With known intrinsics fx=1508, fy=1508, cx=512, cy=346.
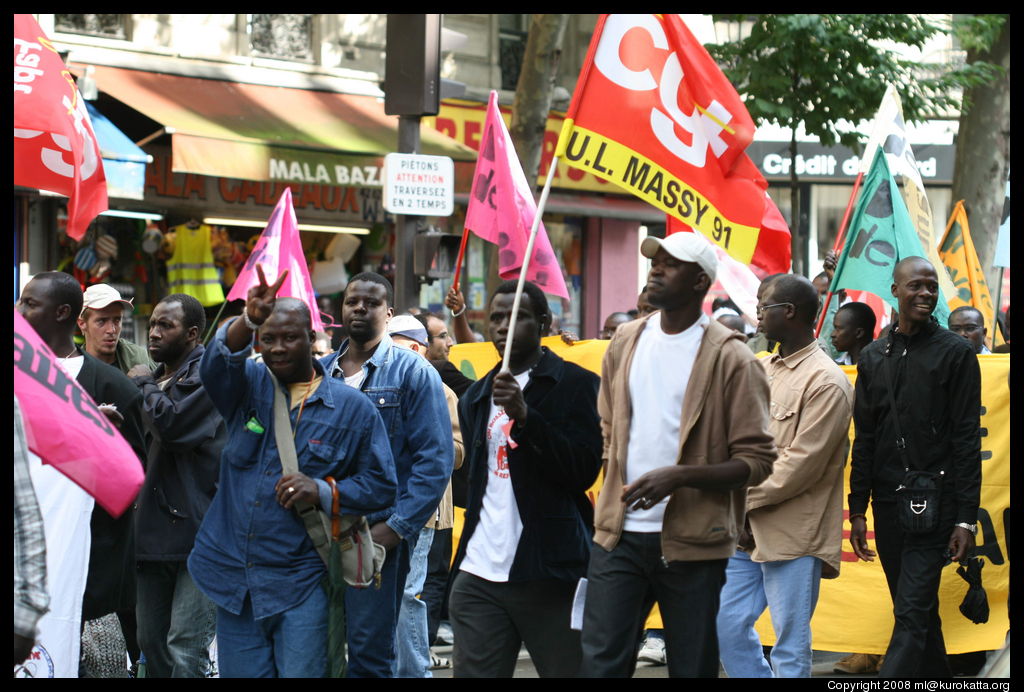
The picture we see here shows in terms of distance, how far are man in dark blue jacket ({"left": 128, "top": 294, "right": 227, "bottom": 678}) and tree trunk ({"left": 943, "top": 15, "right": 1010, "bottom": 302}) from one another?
12.3 metres

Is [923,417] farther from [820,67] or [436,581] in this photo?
[820,67]

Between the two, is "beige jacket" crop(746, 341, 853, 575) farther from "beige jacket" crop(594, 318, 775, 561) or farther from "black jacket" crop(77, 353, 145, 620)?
Answer: "black jacket" crop(77, 353, 145, 620)

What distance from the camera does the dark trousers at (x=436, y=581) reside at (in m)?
8.41

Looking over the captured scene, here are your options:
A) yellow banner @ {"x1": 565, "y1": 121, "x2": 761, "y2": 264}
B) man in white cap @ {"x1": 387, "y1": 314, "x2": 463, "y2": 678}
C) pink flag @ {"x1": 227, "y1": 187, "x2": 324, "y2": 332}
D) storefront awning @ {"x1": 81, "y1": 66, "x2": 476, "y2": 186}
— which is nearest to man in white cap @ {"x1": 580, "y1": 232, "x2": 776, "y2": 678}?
man in white cap @ {"x1": 387, "y1": 314, "x2": 463, "y2": 678}

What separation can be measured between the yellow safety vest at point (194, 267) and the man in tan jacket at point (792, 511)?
9530mm

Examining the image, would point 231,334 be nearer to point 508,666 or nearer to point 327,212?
point 508,666

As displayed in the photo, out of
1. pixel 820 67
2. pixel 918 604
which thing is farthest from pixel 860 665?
pixel 820 67

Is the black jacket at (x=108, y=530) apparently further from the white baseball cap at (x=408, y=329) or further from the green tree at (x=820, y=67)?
the green tree at (x=820, y=67)

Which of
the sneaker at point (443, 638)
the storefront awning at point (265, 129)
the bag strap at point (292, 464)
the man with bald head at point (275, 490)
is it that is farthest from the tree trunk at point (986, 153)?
the bag strap at point (292, 464)

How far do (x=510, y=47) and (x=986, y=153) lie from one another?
612cm

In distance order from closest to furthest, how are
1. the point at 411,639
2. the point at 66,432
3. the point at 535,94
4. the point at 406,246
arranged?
the point at 66,432 < the point at 411,639 < the point at 406,246 < the point at 535,94

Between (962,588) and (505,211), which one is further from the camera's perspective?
(505,211)

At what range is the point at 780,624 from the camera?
6270 mm
